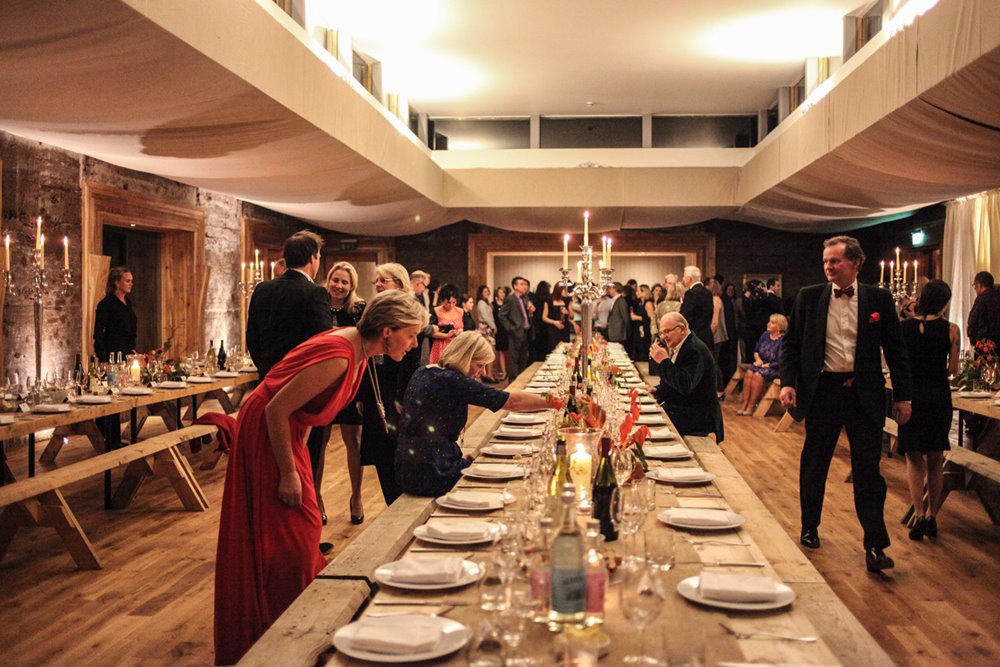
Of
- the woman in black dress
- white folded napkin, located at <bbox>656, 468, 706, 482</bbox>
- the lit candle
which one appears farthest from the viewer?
the woman in black dress

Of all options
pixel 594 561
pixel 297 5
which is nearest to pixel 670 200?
pixel 297 5

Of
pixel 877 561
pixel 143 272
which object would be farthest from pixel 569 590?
pixel 143 272

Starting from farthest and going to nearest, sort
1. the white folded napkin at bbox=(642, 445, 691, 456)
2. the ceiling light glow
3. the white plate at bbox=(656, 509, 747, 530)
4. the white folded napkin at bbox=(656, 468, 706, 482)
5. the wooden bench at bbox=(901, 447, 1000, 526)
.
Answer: the ceiling light glow → the wooden bench at bbox=(901, 447, 1000, 526) → the white folded napkin at bbox=(642, 445, 691, 456) → the white folded napkin at bbox=(656, 468, 706, 482) → the white plate at bbox=(656, 509, 747, 530)

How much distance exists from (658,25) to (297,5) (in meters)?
3.89

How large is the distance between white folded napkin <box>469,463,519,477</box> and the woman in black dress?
8.57 feet

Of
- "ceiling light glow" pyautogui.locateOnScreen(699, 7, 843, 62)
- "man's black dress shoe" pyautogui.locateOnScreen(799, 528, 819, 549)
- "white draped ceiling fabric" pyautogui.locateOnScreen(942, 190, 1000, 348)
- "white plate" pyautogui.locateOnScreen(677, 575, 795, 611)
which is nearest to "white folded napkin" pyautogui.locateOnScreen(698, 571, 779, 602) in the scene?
"white plate" pyautogui.locateOnScreen(677, 575, 795, 611)

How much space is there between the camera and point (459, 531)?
Answer: 2.41 meters

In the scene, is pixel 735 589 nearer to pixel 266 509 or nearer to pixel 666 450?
pixel 266 509

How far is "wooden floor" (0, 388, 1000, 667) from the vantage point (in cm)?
349

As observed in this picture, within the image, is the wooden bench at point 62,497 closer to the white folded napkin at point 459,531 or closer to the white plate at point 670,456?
the white folded napkin at point 459,531

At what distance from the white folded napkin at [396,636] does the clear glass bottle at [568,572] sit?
24 cm

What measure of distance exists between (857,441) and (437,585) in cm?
305

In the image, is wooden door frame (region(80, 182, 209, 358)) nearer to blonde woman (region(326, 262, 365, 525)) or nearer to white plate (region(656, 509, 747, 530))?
blonde woman (region(326, 262, 365, 525))

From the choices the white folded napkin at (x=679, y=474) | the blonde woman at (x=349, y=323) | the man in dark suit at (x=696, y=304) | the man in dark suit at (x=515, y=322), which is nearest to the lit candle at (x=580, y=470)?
the white folded napkin at (x=679, y=474)
